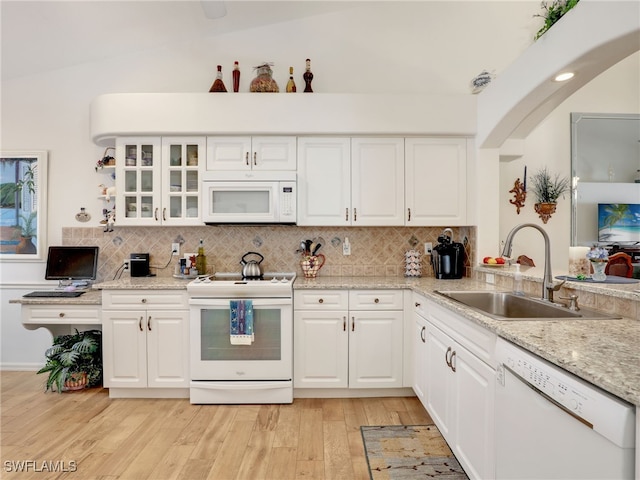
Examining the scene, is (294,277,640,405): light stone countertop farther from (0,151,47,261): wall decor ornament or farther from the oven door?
(0,151,47,261): wall decor ornament

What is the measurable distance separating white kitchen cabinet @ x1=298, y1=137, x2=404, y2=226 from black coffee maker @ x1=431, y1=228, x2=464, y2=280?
1.77 feet

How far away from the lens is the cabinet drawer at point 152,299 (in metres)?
2.74

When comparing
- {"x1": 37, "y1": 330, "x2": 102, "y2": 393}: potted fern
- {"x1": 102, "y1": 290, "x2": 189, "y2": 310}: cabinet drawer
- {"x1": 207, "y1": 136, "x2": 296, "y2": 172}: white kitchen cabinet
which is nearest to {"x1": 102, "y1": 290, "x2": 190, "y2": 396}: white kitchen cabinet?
{"x1": 102, "y1": 290, "x2": 189, "y2": 310}: cabinet drawer

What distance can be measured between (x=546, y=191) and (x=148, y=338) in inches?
153

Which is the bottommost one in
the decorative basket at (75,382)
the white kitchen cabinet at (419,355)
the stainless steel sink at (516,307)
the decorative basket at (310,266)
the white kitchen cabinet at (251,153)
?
the decorative basket at (75,382)

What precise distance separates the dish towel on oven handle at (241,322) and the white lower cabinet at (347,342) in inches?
14.1

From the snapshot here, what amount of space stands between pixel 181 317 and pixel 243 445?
108 cm

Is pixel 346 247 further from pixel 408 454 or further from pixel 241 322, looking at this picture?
pixel 408 454

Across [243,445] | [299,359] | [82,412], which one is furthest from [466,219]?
[82,412]

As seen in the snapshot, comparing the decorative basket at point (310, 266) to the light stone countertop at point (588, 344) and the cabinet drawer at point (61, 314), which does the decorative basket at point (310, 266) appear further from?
the cabinet drawer at point (61, 314)

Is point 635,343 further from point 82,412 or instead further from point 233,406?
point 82,412

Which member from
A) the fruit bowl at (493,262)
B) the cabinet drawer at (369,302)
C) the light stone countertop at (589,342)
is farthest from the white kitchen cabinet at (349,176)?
the light stone countertop at (589,342)

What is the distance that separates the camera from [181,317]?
2736 mm

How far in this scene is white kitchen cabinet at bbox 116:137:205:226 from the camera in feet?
9.98
